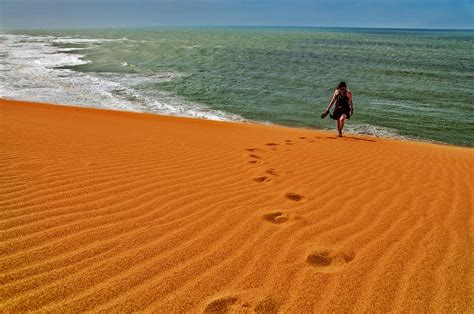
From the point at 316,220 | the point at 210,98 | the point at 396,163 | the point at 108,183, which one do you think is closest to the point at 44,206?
the point at 108,183

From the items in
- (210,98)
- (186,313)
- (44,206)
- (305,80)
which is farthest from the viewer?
(305,80)

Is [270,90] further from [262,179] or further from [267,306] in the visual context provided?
[267,306]

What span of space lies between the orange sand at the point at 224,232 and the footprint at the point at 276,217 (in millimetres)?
24

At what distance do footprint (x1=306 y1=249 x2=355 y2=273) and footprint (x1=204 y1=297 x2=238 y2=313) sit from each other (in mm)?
841

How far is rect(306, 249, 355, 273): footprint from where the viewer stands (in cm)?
306

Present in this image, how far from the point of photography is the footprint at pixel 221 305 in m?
2.51

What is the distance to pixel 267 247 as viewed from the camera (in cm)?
334

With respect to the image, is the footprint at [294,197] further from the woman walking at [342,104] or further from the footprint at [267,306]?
the woman walking at [342,104]

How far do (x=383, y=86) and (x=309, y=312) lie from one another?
20.6 meters

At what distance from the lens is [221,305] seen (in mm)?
2555

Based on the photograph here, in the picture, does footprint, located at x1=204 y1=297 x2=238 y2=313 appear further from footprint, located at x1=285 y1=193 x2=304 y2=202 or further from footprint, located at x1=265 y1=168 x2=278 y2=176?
footprint, located at x1=265 y1=168 x2=278 y2=176

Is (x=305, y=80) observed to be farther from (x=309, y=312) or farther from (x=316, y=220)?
(x=309, y=312)

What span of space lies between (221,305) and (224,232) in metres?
1.08

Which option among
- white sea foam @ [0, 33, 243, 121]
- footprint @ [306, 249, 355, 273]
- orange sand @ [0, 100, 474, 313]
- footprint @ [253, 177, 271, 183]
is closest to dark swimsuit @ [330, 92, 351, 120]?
orange sand @ [0, 100, 474, 313]
